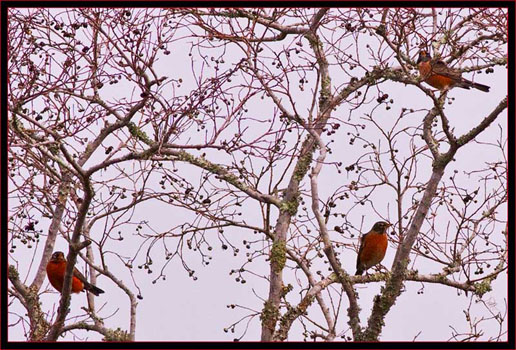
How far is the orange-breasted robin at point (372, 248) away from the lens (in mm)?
7227

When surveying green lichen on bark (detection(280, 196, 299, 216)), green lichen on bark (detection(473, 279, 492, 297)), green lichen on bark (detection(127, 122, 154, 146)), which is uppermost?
green lichen on bark (detection(127, 122, 154, 146))

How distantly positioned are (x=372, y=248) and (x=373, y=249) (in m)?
0.02

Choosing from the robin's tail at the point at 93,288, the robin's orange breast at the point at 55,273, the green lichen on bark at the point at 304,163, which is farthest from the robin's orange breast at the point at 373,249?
the robin's orange breast at the point at 55,273

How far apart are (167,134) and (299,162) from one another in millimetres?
1827

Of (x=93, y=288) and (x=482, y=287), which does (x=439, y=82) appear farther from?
(x=93, y=288)

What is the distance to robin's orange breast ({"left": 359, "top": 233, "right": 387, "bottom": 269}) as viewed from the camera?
723 centimetres

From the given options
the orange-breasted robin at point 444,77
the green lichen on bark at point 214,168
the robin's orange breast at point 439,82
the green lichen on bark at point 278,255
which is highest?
the robin's orange breast at point 439,82

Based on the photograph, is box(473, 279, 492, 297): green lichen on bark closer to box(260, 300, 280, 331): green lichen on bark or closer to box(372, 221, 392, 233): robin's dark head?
box(372, 221, 392, 233): robin's dark head

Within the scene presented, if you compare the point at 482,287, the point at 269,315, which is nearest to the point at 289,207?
the point at 269,315

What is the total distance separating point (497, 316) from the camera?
20.3 feet

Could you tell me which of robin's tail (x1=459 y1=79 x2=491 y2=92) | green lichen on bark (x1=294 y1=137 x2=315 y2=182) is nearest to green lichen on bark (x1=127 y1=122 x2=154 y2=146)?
green lichen on bark (x1=294 y1=137 x2=315 y2=182)

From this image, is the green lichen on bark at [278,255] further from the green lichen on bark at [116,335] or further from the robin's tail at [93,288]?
the robin's tail at [93,288]

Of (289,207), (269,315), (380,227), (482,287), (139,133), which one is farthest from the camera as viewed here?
(380,227)

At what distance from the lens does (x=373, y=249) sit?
732cm
